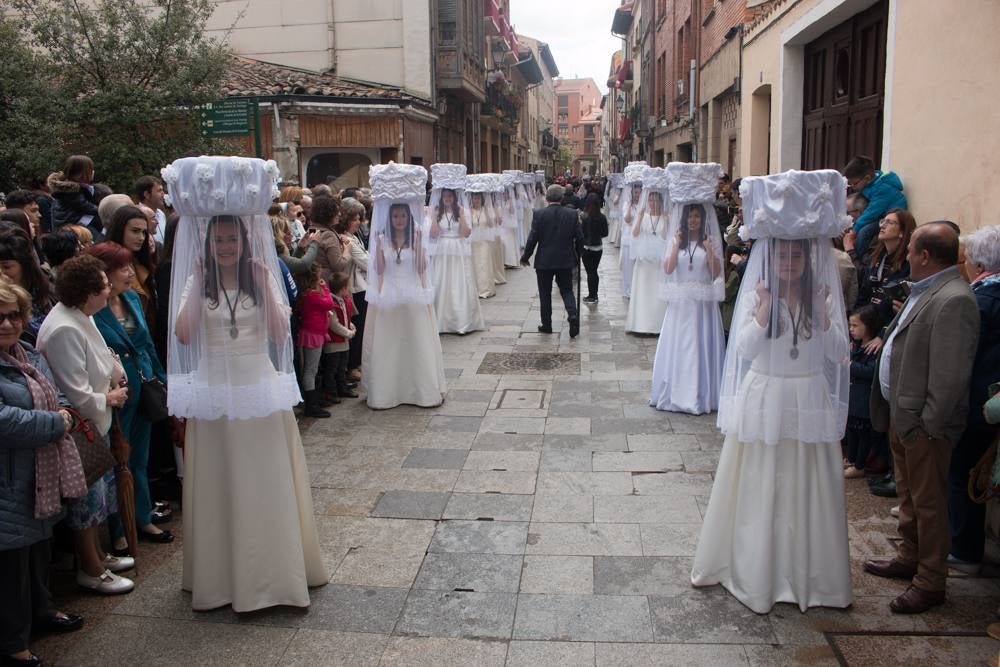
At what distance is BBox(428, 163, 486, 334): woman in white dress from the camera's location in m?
11.2

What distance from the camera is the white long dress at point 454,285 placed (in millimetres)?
11156

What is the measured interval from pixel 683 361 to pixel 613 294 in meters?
7.26

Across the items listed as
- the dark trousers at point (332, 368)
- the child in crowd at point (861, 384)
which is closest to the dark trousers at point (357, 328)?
the dark trousers at point (332, 368)

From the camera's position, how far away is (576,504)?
538 centimetres

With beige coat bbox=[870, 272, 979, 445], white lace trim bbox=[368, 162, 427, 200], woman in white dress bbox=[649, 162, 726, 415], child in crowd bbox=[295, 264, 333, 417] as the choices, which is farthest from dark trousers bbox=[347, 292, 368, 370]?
beige coat bbox=[870, 272, 979, 445]

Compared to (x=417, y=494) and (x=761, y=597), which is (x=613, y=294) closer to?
(x=417, y=494)

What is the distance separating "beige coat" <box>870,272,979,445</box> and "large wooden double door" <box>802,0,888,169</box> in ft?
17.4

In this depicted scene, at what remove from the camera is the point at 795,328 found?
13.0ft

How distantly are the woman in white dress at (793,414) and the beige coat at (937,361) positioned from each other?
265 millimetres

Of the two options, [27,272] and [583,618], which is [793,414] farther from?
[27,272]

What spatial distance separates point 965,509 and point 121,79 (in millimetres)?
12604

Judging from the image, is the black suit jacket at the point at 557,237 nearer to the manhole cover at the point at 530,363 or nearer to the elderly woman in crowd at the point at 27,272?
the manhole cover at the point at 530,363

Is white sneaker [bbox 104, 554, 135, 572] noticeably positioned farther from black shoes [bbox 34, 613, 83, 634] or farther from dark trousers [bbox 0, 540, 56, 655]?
dark trousers [bbox 0, 540, 56, 655]

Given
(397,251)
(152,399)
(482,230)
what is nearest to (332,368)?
(397,251)
